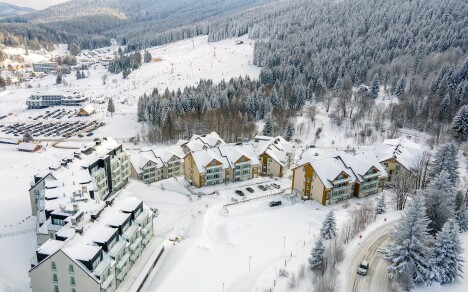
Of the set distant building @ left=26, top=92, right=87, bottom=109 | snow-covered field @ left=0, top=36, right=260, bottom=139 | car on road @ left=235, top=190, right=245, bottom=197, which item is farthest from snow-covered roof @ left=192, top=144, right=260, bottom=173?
distant building @ left=26, top=92, right=87, bottom=109

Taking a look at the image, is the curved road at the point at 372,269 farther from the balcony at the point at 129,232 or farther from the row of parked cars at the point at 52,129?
the row of parked cars at the point at 52,129

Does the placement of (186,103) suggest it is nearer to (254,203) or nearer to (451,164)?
(254,203)

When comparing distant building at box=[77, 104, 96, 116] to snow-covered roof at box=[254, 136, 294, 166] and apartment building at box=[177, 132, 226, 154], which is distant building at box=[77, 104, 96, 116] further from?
snow-covered roof at box=[254, 136, 294, 166]

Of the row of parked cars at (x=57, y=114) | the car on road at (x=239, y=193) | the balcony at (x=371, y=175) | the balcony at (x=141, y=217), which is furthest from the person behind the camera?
the row of parked cars at (x=57, y=114)

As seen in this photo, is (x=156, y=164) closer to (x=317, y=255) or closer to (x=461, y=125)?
(x=317, y=255)

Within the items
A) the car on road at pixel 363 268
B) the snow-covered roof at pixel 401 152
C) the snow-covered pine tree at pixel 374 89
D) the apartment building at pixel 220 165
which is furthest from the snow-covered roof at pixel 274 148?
the snow-covered pine tree at pixel 374 89

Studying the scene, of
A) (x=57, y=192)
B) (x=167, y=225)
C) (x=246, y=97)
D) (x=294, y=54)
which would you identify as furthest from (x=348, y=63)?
(x=57, y=192)
